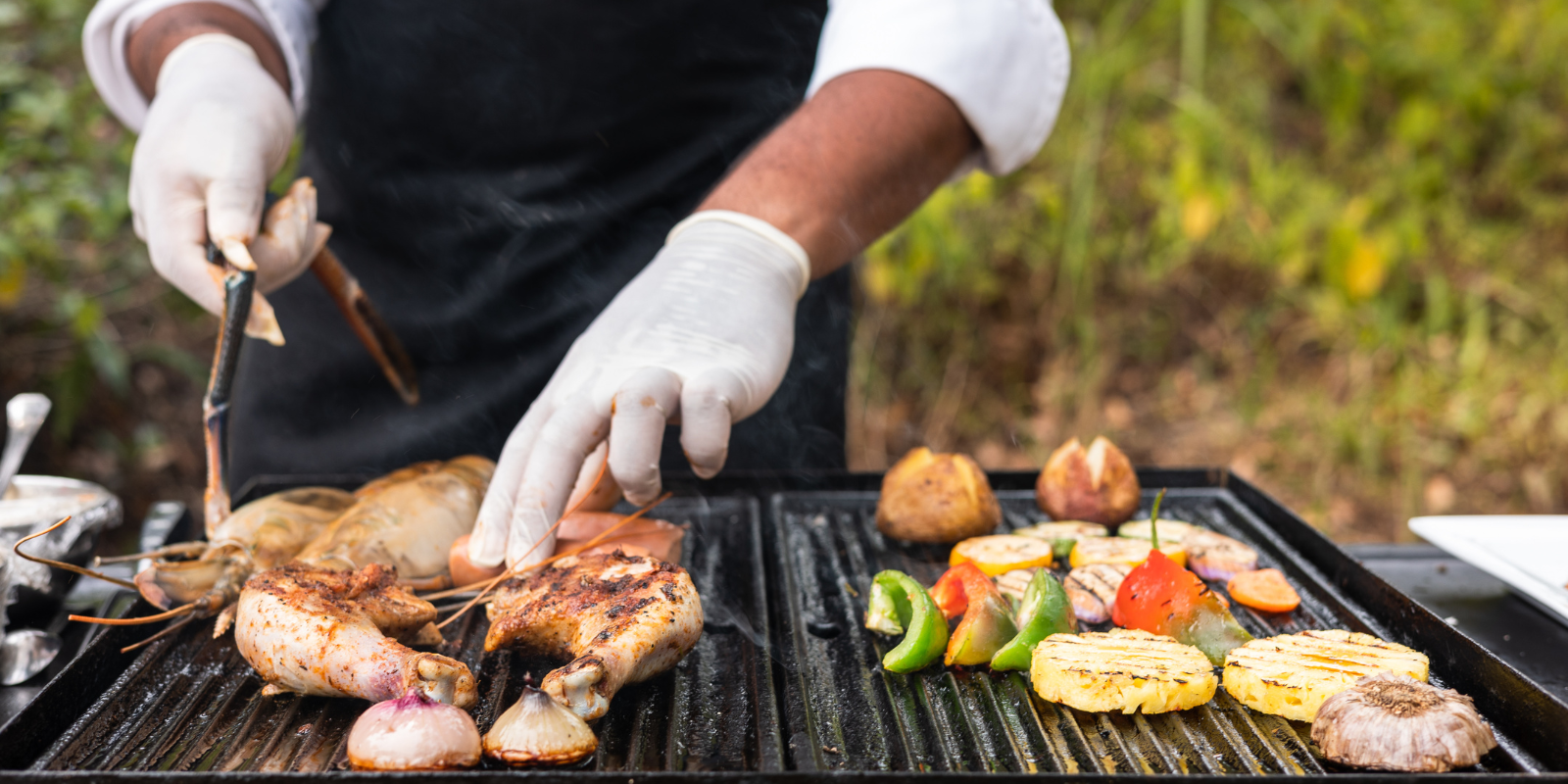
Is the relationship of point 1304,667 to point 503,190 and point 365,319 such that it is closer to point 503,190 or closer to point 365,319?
point 365,319

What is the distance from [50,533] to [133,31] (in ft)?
5.58

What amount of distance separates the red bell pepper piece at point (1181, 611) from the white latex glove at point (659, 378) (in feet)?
2.72

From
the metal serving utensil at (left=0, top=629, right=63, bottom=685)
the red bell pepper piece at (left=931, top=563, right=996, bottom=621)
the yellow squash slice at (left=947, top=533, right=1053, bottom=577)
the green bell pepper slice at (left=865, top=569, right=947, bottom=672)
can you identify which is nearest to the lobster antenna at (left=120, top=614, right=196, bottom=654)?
the metal serving utensil at (left=0, top=629, right=63, bottom=685)

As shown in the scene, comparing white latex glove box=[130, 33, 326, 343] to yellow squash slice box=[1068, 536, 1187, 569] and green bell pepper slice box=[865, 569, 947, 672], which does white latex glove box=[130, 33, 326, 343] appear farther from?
yellow squash slice box=[1068, 536, 1187, 569]

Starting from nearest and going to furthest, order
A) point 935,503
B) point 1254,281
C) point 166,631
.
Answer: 1. point 166,631
2. point 935,503
3. point 1254,281

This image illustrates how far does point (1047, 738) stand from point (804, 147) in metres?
1.49

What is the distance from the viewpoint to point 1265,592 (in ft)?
6.57

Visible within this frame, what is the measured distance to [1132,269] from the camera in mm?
6469

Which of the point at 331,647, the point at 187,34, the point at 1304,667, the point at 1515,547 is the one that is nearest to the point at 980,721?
the point at 1304,667

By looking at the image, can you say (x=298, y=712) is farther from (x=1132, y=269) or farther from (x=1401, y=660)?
(x=1132, y=269)

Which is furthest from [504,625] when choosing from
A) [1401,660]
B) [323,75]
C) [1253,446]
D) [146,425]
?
[1253,446]

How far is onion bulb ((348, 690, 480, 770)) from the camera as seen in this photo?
1423mm

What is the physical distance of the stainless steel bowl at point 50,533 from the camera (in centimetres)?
187

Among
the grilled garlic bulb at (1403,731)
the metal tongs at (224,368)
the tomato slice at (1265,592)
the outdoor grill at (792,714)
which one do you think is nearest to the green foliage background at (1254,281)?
the tomato slice at (1265,592)
